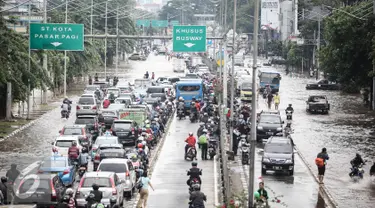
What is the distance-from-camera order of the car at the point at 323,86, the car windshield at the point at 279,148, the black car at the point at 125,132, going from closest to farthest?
the car windshield at the point at 279,148 < the black car at the point at 125,132 < the car at the point at 323,86

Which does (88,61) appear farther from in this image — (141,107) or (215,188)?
(215,188)

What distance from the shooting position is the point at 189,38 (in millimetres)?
58750

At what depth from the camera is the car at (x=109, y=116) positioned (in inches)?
2029

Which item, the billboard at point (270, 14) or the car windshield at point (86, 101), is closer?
the car windshield at point (86, 101)

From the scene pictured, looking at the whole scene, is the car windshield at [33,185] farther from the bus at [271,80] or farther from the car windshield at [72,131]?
the bus at [271,80]

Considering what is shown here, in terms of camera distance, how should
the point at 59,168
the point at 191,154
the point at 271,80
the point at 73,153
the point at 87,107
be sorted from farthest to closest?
1. the point at 271,80
2. the point at 87,107
3. the point at 191,154
4. the point at 73,153
5. the point at 59,168

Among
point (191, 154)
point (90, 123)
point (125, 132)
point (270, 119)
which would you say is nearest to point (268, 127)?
point (270, 119)

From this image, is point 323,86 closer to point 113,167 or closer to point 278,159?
point 278,159

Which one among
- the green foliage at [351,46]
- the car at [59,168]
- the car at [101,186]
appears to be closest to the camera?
the car at [101,186]

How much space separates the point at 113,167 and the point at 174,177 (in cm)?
568

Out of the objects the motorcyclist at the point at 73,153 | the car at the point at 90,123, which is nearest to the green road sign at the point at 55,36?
the car at the point at 90,123

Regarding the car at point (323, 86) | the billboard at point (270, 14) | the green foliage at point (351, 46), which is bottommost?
the car at point (323, 86)

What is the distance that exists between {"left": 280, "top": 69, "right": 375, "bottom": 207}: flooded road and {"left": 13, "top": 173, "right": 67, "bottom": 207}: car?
34.0 ft

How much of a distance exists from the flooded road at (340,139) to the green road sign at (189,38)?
26.5 feet
